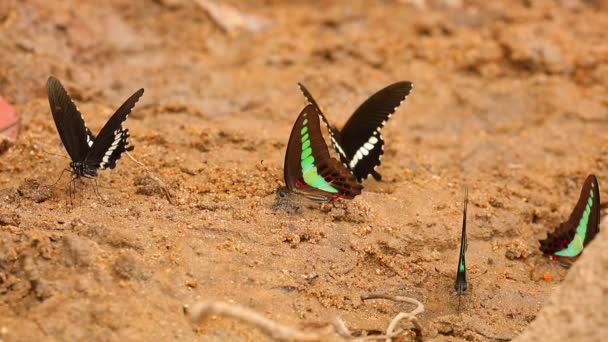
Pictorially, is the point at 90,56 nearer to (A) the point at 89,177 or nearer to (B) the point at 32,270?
(A) the point at 89,177

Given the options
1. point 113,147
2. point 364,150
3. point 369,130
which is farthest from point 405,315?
point 113,147

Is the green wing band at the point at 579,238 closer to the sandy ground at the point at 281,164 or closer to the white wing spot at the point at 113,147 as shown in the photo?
the sandy ground at the point at 281,164

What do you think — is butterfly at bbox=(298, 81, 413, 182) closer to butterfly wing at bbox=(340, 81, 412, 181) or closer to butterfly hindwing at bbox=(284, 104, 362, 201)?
butterfly wing at bbox=(340, 81, 412, 181)

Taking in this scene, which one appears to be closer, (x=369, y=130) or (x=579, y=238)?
(x=579, y=238)

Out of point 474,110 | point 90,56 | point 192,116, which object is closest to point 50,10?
point 90,56

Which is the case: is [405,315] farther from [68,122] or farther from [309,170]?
[68,122]

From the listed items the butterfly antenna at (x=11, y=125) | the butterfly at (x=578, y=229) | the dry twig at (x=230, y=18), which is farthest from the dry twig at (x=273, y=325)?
the dry twig at (x=230, y=18)
